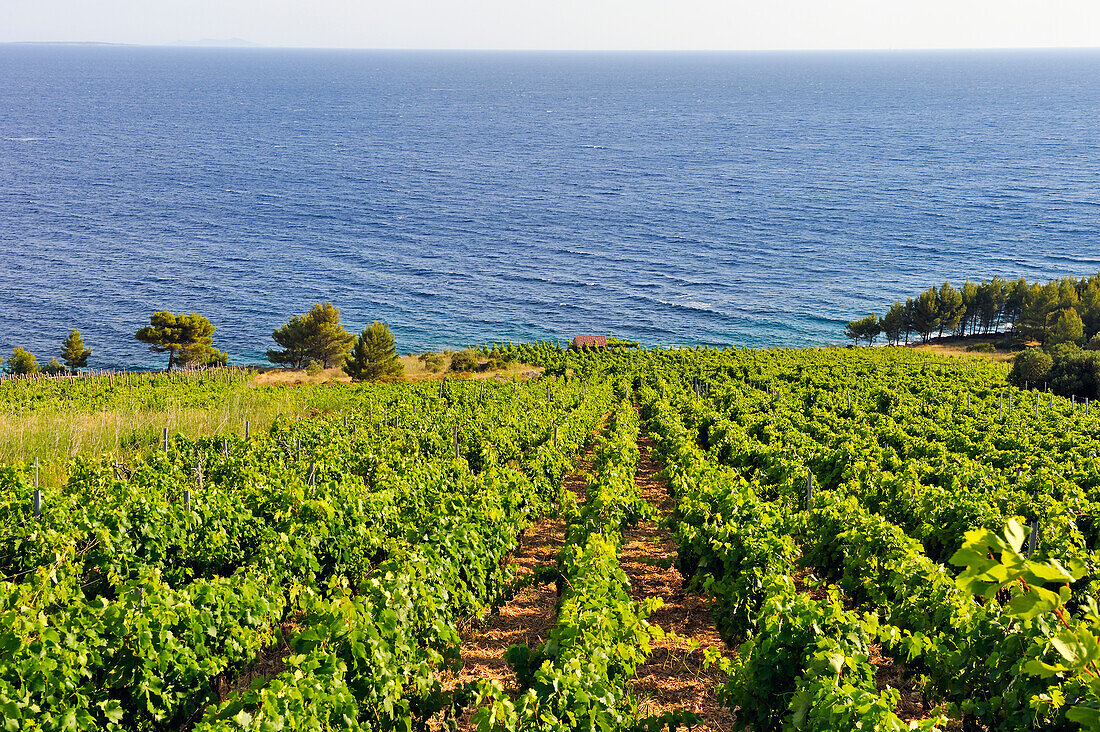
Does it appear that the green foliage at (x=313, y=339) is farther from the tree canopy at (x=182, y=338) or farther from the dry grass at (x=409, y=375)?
the tree canopy at (x=182, y=338)

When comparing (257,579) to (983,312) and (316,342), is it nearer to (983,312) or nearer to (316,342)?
(316,342)

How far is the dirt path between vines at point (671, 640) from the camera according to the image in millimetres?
9445

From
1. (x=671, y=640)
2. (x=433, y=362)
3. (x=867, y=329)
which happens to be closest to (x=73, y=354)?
(x=433, y=362)

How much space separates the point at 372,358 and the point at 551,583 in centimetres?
3408

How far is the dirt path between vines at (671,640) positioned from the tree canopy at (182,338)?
43114 mm

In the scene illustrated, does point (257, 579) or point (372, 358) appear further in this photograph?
point (372, 358)

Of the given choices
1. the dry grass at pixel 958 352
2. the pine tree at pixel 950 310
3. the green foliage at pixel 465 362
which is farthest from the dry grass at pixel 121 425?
the pine tree at pixel 950 310

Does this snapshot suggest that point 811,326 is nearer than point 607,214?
Yes

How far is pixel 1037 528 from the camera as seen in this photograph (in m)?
12.7

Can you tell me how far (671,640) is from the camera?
34.9 feet

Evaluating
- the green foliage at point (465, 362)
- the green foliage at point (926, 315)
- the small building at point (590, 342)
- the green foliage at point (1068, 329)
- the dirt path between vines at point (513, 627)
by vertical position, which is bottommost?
the green foliage at point (465, 362)

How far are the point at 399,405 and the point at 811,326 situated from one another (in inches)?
2088

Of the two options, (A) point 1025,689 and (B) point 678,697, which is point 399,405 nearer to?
(B) point 678,697

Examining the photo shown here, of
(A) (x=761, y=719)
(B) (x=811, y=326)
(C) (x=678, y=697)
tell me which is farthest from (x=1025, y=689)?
(B) (x=811, y=326)
